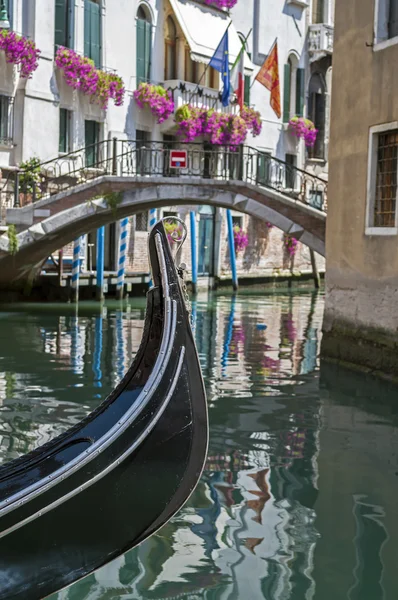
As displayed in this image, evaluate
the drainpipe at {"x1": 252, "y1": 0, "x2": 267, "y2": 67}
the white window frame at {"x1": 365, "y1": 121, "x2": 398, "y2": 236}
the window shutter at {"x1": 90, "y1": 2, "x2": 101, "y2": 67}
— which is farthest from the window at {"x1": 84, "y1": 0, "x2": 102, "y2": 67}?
the white window frame at {"x1": 365, "y1": 121, "x2": 398, "y2": 236}

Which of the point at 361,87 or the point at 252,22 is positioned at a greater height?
the point at 252,22

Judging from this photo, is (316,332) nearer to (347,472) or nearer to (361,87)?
(361,87)

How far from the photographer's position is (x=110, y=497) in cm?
258

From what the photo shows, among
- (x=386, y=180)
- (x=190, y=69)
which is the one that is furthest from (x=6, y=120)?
(x=386, y=180)

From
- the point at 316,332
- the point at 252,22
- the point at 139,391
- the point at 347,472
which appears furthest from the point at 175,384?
the point at 252,22

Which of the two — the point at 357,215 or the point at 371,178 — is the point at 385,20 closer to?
the point at 371,178

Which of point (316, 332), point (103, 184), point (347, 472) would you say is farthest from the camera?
point (103, 184)

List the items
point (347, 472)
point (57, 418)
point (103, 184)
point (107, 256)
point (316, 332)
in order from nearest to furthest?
point (347, 472) < point (57, 418) < point (316, 332) < point (103, 184) < point (107, 256)

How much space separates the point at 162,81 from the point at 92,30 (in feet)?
5.10

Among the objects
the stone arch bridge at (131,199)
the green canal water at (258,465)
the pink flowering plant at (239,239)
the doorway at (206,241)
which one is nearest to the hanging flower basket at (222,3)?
the doorway at (206,241)

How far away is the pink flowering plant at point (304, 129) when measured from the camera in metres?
16.8

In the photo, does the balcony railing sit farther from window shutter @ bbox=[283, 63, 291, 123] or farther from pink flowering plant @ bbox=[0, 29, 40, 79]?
pink flowering plant @ bbox=[0, 29, 40, 79]

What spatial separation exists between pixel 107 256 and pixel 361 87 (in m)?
7.60

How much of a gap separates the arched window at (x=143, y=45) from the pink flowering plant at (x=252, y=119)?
6.70 feet
